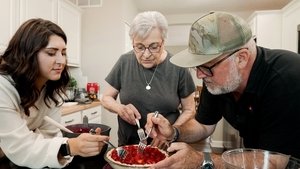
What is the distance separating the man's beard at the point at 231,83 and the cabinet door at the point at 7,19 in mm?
1964

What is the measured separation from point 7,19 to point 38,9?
0.47 metres

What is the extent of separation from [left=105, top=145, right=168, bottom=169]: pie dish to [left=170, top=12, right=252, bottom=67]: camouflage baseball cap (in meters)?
0.39

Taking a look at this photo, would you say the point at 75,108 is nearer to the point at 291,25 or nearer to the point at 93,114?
the point at 93,114

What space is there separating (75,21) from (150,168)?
2.99m

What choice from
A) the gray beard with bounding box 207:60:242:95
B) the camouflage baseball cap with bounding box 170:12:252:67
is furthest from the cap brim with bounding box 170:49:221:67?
the gray beard with bounding box 207:60:242:95

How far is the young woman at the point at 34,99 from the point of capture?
3.03 feet

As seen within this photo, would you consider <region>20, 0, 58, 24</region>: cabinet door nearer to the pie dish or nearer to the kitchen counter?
the kitchen counter

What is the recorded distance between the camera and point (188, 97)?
4.83 feet

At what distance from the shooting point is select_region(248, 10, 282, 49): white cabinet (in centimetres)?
374

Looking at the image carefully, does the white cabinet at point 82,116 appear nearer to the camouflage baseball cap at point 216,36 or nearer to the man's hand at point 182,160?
the man's hand at point 182,160

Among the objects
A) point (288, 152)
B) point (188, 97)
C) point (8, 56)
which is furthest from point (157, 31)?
point (288, 152)

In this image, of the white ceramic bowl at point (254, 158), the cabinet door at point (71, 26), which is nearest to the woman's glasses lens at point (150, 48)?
the white ceramic bowl at point (254, 158)

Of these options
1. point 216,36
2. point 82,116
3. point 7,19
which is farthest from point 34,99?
point 82,116

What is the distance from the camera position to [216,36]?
91 cm
